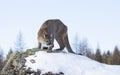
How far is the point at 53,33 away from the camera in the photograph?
18.3 meters

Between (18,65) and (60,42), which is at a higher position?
(60,42)

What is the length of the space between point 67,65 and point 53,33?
3260 mm

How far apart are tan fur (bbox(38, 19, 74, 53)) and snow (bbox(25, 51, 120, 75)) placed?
147 cm

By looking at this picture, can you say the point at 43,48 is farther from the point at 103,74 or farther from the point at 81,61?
the point at 103,74

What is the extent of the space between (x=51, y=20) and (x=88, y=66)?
3.74m

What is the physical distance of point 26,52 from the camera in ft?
54.6

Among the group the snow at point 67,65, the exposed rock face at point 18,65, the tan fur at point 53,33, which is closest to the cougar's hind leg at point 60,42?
the tan fur at point 53,33

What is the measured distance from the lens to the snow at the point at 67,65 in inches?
590

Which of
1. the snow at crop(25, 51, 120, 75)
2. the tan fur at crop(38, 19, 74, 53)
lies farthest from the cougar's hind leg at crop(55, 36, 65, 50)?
the snow at crop(25, 51, 120, 75)

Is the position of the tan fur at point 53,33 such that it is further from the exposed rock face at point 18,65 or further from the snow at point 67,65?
the snow at point 67,65

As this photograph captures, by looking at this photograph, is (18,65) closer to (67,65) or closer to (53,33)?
Result: (67,65)

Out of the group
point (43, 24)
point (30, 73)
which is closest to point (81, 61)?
point (30, 73)

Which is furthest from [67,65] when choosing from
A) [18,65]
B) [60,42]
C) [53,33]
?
[60,42]

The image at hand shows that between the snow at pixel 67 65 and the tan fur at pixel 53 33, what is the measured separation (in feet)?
4.81
